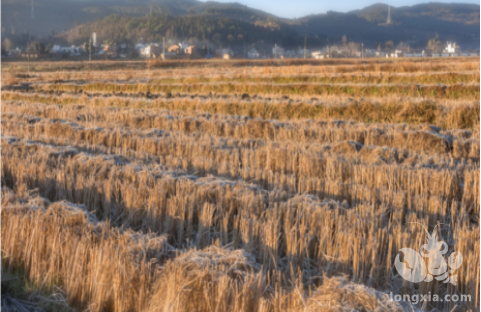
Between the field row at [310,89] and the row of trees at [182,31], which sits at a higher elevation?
the row of trees at [182,31]

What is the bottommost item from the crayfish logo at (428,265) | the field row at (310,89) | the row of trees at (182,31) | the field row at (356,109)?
the crayfish logo at (428,265)

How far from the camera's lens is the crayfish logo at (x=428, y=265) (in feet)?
9.57

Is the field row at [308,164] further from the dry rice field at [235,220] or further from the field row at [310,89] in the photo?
the field row at [310,89]

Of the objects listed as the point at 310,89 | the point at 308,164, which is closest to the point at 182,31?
the point at 310,89

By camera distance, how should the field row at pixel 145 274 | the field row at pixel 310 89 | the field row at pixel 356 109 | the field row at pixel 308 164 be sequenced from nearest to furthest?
the field row at pixel 145 274 < the field row at pixel 308 164 < the field row at pixel 356 109 < the field row at pixel 310 89

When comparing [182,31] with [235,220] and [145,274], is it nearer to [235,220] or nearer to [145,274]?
[235,220]

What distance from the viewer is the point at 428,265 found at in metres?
2.97

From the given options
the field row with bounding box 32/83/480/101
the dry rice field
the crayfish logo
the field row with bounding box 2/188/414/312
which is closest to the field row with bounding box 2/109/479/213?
the dry rice field

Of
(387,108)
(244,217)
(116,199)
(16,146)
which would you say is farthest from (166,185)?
(387,108)

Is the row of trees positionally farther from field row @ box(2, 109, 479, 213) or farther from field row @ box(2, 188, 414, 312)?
field row @ box(2, 188, 414, 312)

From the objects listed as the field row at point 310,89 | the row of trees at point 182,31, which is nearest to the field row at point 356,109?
the field row at point 310,89

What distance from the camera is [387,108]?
1151 cm

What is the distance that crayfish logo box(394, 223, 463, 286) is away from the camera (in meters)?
2.92

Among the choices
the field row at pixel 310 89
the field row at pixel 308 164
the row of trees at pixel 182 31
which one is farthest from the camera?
the row of trees at pixel 182 31
